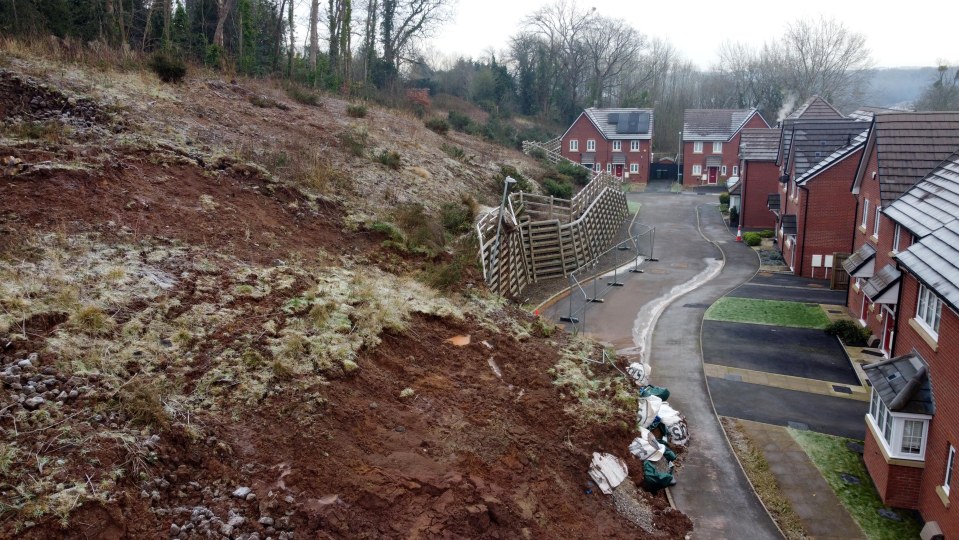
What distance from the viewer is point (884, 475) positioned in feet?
43.1

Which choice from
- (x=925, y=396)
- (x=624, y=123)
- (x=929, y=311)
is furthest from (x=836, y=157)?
(x=624, y=123)

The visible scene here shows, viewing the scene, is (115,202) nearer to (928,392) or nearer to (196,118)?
(196,118)

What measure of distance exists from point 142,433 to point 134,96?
48.0 feet

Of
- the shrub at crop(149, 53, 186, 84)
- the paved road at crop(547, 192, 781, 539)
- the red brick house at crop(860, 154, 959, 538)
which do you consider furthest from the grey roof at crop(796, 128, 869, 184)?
the shrub at crop(149, 53, 186, 84)

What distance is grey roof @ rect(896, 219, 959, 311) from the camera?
11.9m

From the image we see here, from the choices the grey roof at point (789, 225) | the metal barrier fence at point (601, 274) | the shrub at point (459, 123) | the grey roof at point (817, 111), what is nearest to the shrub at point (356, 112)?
the metal barrier fence at point (601, 274)

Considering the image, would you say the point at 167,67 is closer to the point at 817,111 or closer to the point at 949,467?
the point at 949,467

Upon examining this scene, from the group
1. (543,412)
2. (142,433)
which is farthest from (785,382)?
(142,433)

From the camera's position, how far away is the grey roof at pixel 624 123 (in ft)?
219

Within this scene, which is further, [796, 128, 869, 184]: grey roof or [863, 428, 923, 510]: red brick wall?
[796, 128, 869, 184]: grey roof

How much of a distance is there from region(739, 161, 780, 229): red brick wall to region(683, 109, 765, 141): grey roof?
888 inches

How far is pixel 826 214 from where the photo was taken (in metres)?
30.6

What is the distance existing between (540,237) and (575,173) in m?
20.9

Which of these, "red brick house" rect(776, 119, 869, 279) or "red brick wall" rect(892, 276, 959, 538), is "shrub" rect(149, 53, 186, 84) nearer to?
"red brick wall" rect(892, 276, 959, 538)
